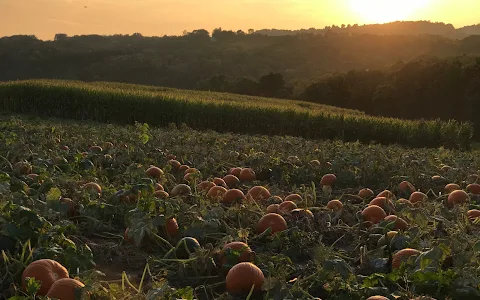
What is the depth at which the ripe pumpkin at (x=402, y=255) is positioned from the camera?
304 cm

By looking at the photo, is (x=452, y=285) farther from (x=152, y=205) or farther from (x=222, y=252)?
(x=152, y=205)

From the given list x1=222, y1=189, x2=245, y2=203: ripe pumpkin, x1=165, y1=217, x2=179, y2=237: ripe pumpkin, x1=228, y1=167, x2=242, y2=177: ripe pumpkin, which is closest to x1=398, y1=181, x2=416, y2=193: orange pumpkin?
x1=228, y1=167, x2=242, y2=177: ripe pumpkin

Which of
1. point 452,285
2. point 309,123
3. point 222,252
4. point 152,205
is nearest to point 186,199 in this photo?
point 152,205

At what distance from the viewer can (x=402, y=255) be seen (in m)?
3.06

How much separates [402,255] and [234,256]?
0.98m

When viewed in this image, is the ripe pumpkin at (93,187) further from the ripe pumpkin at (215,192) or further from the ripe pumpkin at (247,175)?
the ripe pumpkin at (247,175)

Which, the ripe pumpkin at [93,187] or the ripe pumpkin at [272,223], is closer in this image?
the ripe pumpkin at [272,223]

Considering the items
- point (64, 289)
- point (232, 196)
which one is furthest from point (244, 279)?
point (232, 196)

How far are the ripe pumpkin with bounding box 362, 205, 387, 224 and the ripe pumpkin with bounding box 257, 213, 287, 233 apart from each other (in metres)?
0.81

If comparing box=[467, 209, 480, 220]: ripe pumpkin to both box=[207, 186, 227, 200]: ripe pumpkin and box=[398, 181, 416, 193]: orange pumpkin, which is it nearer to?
box=[398, 181, 416, 193]: orange pumpkin

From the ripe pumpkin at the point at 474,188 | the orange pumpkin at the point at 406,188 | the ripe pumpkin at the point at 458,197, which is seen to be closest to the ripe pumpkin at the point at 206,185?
the orange pumpkin at the point at 406,188

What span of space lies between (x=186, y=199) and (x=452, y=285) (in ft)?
8.98

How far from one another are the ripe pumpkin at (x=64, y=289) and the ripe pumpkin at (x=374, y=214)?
2561mm

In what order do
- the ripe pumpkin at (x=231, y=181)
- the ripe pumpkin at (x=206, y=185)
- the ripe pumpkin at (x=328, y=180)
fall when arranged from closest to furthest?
the ripe pumpkin at (x=206, y=185) → the ripe pumpkin at (x=231, y=181) → the ripe pumpkin at (x=328, y=180)
